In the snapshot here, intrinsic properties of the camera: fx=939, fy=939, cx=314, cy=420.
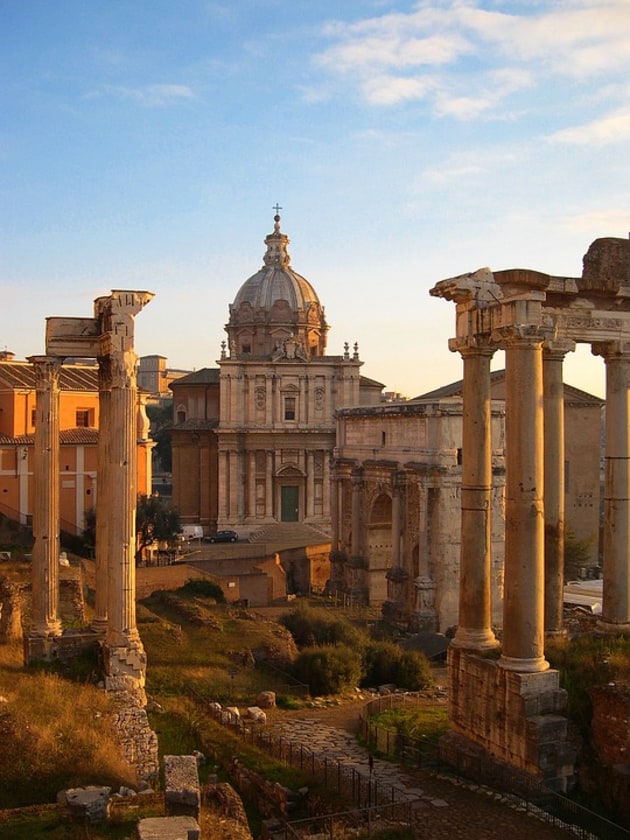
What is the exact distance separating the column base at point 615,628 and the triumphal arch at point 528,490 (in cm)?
2

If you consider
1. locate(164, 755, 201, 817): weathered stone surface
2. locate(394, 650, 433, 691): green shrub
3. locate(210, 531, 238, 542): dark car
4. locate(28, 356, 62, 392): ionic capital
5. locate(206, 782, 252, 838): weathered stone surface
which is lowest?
locate(394, 650, 433, 691): green shrub

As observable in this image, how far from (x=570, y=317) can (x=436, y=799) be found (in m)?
7.42

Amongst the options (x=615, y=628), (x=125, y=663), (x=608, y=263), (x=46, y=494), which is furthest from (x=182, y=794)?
(x=608, y=263)

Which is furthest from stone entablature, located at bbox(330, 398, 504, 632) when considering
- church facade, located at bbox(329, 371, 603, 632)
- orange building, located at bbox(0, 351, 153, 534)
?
orange building, located at bbox(0, 351, 153, 534)

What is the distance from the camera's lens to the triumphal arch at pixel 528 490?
42.4ft

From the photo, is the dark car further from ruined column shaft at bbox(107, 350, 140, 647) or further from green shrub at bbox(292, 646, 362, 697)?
ruined column shaft at bbox(107, 350, 140, 647)

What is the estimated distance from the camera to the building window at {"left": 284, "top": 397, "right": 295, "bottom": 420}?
5084cm

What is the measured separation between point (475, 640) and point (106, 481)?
688cm

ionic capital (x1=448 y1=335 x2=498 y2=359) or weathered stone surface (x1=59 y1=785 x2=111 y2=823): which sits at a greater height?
ionic capital (x1=448 y1=335 x2=498 y2=359)

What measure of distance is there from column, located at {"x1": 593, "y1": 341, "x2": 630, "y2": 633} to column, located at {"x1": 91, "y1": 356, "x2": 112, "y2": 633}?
8366 mm

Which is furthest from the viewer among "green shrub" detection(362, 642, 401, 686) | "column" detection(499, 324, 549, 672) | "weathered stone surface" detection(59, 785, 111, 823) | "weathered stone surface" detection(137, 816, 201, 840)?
"green shrub" detection(362, 642, 401, 686)

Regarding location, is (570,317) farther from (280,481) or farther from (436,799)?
Answer: (280,481)

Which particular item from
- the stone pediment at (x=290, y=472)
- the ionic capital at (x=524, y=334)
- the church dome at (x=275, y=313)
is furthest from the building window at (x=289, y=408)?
the ionic capital at (x=524, y=334)

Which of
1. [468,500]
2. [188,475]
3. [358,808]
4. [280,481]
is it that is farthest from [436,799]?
[188,475]
